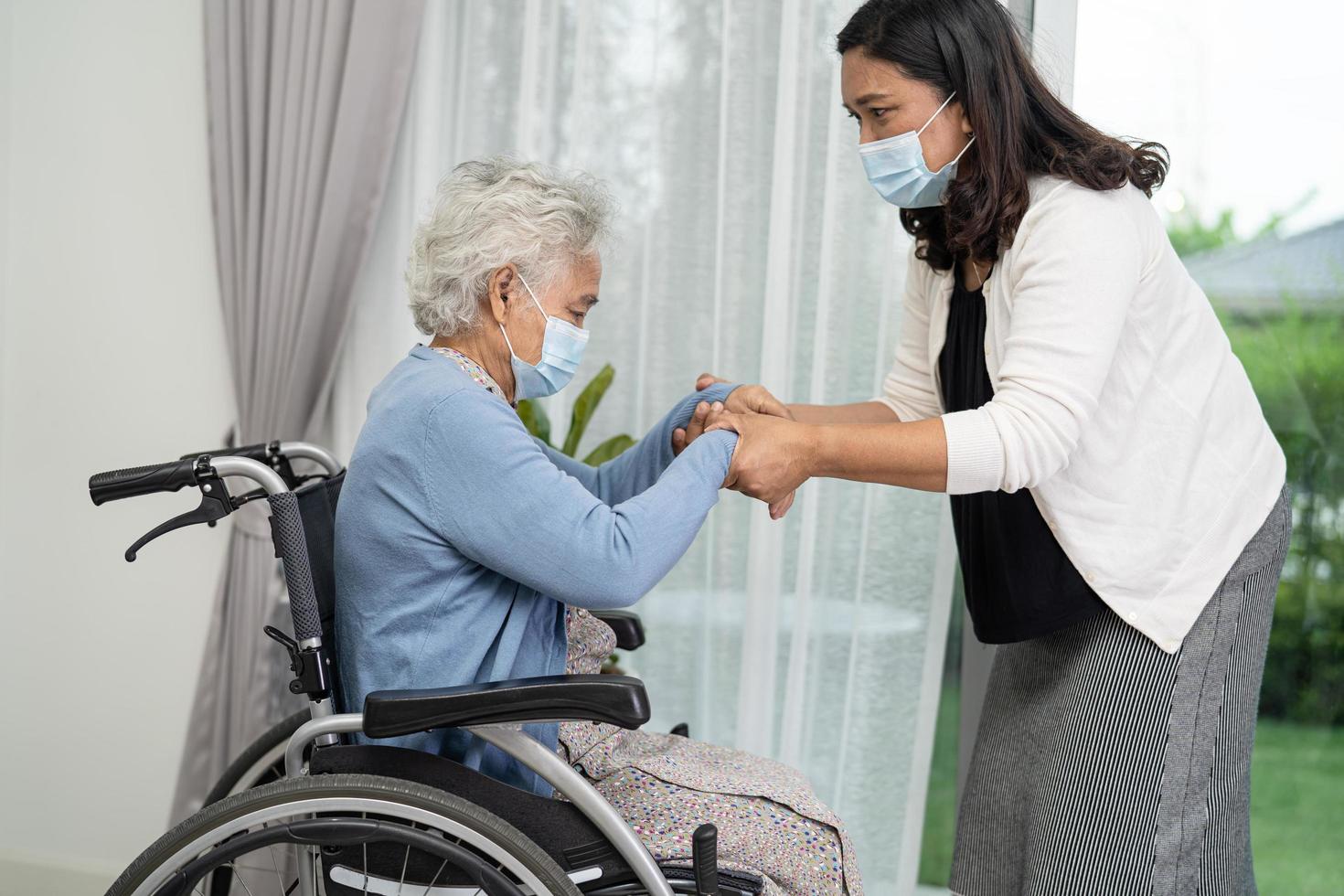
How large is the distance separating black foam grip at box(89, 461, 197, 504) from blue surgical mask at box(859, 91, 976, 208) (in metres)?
0.98

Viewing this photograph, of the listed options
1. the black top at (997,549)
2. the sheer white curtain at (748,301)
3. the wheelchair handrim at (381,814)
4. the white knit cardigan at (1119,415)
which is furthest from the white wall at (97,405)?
the white knit cardigan at (1119,415)

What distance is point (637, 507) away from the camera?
49.5 inches

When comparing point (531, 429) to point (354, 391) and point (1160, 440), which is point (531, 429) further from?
point (1160, 440)

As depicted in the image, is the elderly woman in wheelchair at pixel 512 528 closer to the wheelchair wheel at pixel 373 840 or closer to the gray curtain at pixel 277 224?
the wheelchair wheel at pixel 373 840

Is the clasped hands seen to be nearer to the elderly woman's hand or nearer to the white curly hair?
the elderly woman's hand

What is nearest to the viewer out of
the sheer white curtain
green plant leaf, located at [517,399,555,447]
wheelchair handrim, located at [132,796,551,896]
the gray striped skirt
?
wheelchair handrim, located at [132,796,551,896]

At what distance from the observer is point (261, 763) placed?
5.32 ft

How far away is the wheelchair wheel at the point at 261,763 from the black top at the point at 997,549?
103 cm

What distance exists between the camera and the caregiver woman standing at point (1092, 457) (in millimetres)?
1340

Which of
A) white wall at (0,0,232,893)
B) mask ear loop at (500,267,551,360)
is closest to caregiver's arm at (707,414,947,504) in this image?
mask ear loop at (500,267,551,360)

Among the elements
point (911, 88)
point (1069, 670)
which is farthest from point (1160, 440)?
point (911, 88)

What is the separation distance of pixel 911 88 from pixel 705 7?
0.93m

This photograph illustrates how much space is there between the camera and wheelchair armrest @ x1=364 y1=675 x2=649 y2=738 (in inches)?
43.2

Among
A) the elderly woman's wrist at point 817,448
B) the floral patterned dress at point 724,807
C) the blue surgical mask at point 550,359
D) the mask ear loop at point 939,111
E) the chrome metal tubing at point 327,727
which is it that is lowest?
the floral patterned dress at point 724,807
